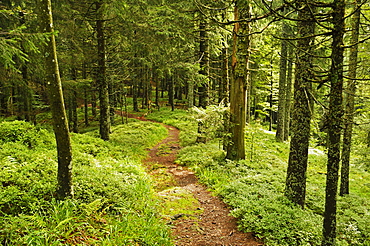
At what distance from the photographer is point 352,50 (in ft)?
29.1

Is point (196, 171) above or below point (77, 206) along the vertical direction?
below

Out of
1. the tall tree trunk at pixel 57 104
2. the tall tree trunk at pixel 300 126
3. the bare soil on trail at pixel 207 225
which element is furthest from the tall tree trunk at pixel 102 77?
the tall tree trunk at pixel 300 126

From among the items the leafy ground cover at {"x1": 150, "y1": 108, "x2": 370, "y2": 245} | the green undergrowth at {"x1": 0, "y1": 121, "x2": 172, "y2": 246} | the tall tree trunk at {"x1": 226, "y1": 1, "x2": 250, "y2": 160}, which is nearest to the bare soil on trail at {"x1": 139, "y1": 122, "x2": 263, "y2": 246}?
the leafy ground cover at {"x1": 150, "y1": 108, "x2": 370, "y2": 245}

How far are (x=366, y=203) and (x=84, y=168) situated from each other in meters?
11.0

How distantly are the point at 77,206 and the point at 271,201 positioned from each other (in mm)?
5156

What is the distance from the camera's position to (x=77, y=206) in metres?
4.72

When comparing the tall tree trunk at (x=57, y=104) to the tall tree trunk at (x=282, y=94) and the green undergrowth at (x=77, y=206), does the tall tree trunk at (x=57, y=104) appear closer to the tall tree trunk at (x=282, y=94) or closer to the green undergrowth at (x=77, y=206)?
the green undergrowth at (x=77, y=206)

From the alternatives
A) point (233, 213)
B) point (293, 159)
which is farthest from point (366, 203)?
point (233, 213)

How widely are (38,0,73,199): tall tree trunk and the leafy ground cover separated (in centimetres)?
437

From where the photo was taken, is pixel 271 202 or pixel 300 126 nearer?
pixel 300 126

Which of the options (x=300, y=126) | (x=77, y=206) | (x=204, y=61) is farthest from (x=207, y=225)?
(x=204, y=61)

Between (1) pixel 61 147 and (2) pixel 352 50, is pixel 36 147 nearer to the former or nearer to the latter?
(1) pixel 61 147

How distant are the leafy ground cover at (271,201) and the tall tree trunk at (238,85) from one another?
62 centimetres

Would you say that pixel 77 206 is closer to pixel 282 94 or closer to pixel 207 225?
pixel 207 225
